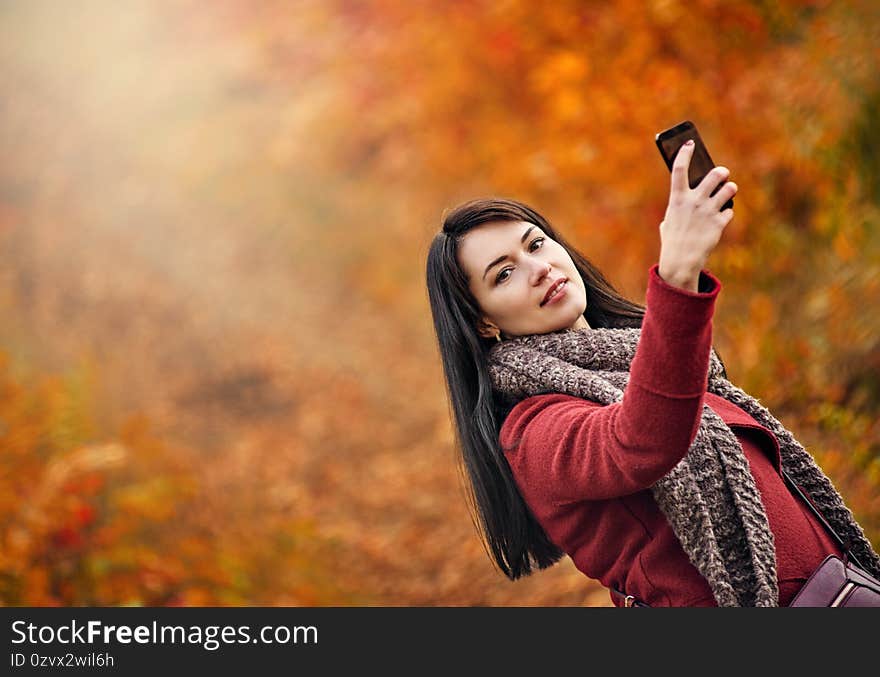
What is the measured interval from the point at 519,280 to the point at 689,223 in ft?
1.46

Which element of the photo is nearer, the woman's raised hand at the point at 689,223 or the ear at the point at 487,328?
the woman's raised hand at the point at 689,223

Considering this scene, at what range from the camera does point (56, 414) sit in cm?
488

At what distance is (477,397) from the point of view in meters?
1.78

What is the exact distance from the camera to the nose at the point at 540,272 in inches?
66.4

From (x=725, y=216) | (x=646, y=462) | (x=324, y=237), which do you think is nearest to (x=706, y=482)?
(x=646, y=462)

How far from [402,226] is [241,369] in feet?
4.40

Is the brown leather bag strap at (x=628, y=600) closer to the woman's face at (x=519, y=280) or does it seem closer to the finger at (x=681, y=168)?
the woman's face at (x=519, y=280)

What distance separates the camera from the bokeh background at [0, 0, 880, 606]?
4.43m

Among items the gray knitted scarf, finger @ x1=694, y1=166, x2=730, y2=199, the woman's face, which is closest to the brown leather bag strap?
the gray knitted scarf

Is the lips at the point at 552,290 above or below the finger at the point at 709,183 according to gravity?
above

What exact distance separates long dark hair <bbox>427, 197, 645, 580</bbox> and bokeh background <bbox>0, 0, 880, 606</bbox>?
248 cm

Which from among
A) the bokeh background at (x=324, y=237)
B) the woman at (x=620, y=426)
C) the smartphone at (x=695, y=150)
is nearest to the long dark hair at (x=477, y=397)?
the woman at (x=620, y=426)

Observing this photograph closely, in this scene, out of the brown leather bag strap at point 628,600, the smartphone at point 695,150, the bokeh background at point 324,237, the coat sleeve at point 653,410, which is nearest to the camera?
the coat sleeve at point 653,410
